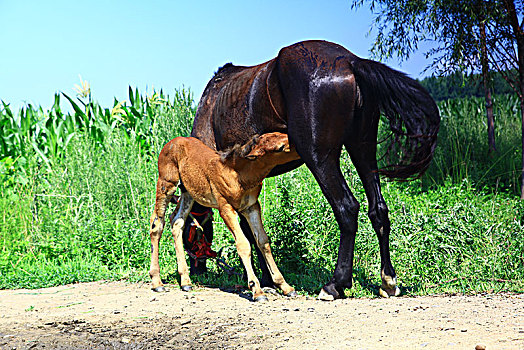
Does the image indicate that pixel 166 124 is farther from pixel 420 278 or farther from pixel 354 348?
pixel 354 348

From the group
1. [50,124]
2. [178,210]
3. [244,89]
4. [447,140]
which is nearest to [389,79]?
[244,89]

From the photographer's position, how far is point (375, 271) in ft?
18.8

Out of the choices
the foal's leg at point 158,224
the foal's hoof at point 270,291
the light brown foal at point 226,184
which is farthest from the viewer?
the foal's leg at point 158,224

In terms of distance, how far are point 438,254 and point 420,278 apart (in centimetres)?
43

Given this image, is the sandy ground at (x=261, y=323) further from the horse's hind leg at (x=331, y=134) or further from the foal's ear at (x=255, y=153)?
the foal's ear at (x=255, y=153)

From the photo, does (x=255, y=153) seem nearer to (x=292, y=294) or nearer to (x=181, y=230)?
(x=292, y=294)

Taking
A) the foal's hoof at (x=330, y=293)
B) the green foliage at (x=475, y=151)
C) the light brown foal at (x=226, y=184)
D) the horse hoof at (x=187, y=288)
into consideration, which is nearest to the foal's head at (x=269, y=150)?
the light brown foal at (x=226, y=184)

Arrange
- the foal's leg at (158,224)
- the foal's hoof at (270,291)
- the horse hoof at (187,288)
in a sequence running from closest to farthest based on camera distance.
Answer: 1. the foal's hoof at (270,291)
2. the horse hoof at (187,288)
3. the foal's leg at (158,224)

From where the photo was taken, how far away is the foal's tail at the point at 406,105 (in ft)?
14.5

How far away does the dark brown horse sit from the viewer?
4.43m

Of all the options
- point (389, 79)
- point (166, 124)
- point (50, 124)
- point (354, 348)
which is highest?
point (50, 124)

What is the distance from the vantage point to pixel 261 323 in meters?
3.88

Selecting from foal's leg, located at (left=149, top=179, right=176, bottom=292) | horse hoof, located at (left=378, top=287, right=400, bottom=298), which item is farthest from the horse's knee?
foal's leg, located at (left=149, top=179, right=176, bottom=292)

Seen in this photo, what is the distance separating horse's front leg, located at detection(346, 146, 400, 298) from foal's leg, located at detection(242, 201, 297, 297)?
2.76ft
